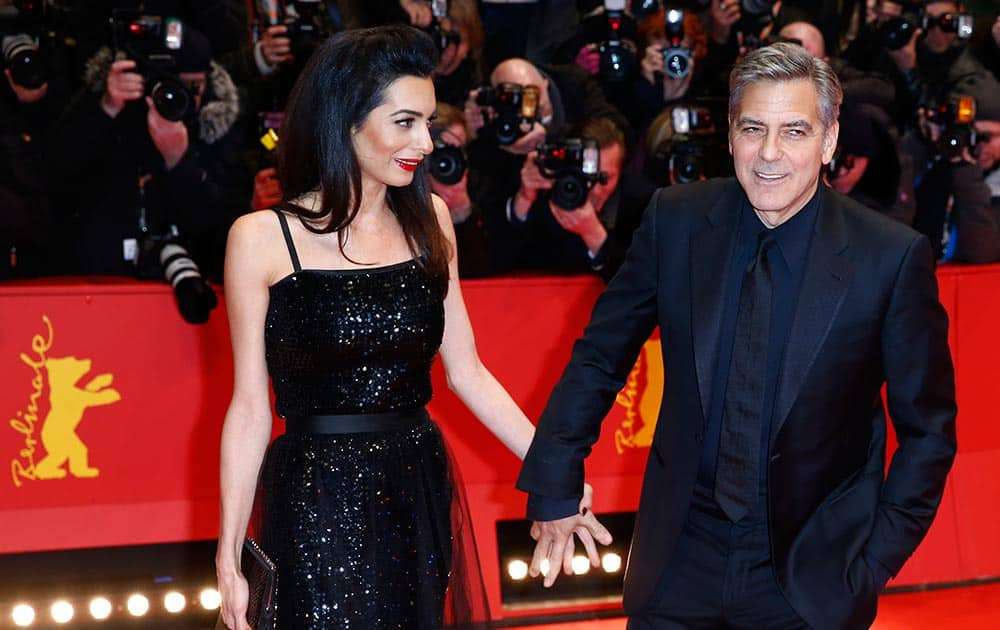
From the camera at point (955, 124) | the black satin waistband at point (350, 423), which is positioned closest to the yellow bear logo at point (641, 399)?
the camera at point (955, 124)

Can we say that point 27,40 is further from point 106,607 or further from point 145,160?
point 106,607

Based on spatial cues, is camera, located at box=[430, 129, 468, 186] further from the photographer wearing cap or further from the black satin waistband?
the black satin waistband

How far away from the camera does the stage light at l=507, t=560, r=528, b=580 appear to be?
4.52 meters

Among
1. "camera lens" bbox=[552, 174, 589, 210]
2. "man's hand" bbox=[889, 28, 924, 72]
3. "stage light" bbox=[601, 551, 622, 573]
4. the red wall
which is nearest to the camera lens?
the red wall

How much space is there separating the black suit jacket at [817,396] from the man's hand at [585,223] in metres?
2.42

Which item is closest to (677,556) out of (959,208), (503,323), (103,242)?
(503,323)

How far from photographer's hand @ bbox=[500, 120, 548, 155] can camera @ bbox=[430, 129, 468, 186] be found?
0.41 metres

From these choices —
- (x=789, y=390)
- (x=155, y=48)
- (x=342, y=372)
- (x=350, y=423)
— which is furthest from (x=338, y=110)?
(x=155, y=48)

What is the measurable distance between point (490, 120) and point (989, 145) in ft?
7.88

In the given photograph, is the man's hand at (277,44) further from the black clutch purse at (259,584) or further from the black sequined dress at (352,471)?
the black clutch purse at (259,584)

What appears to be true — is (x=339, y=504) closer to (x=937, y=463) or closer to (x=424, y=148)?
(x=424, y=148)

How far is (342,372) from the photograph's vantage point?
2.57 metres

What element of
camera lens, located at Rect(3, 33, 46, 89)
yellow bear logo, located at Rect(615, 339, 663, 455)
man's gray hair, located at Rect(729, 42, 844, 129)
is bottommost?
yellow bear logo, located at Rect(615, 339, 663, 455)

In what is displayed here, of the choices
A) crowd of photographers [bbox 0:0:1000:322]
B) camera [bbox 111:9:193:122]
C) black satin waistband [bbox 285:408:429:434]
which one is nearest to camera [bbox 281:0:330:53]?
crowd of photographers [bbox 0:0:1000:322]
